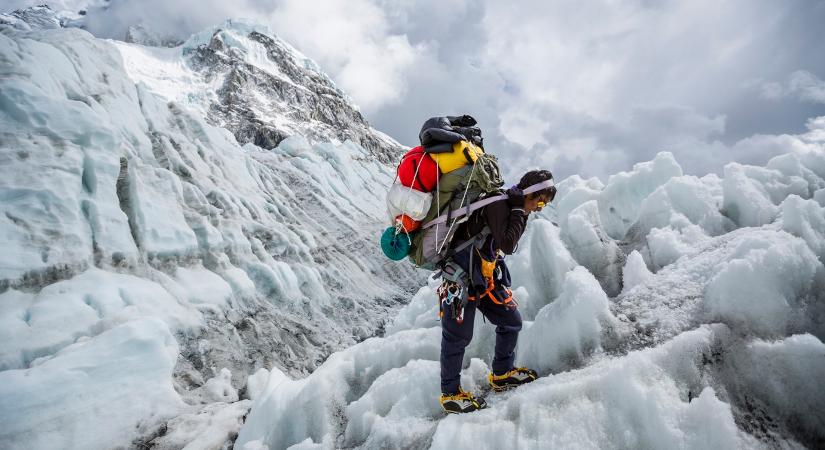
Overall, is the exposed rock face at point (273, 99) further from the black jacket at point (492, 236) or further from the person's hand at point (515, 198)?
the person's hand at point (515, 198)

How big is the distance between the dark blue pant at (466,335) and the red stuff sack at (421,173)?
944mm

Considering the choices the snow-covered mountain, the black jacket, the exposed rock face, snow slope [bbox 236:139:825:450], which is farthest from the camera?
the exposed rock face

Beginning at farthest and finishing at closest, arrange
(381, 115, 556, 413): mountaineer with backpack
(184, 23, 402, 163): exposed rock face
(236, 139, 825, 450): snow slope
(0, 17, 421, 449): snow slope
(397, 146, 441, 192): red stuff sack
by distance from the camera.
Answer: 1. (184, 23, 402, 163): exposed rock face
2. (0, 17, 421, 449): snow slope
3. (397, 146, 441, 192): red stuff sack
4. (381, 115, 556, 413): mountaineer with backpack
5. (236, 139, 825, 450): snow slope

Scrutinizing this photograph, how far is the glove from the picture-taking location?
2.77 m

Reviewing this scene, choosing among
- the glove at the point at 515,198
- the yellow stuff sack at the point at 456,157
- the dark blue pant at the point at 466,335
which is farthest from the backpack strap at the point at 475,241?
the yellow stuff sack at the point at 456,157

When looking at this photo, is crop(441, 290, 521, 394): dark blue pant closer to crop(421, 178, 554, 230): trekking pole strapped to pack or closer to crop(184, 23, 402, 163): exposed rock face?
crop(421, 178, 554, 230): trekking pole strapped to pack

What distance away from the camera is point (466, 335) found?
2936mm

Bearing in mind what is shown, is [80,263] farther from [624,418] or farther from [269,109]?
[269,109]

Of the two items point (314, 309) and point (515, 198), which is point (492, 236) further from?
point (314, 309)

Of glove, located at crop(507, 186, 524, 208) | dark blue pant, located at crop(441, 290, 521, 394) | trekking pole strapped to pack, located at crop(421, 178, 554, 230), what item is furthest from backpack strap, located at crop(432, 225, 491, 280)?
dark blue pant, located at crop(441, 290, 521, 394)

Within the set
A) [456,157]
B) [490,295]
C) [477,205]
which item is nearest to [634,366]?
[490,295]

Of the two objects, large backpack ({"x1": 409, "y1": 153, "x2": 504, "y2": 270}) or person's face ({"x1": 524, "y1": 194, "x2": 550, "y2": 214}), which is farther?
large backpack ({"x1": 409, "y1": 153, "x2": 504, "y2": 270})

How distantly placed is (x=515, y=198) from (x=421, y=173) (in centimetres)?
71

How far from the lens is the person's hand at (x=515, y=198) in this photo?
9.09ft
